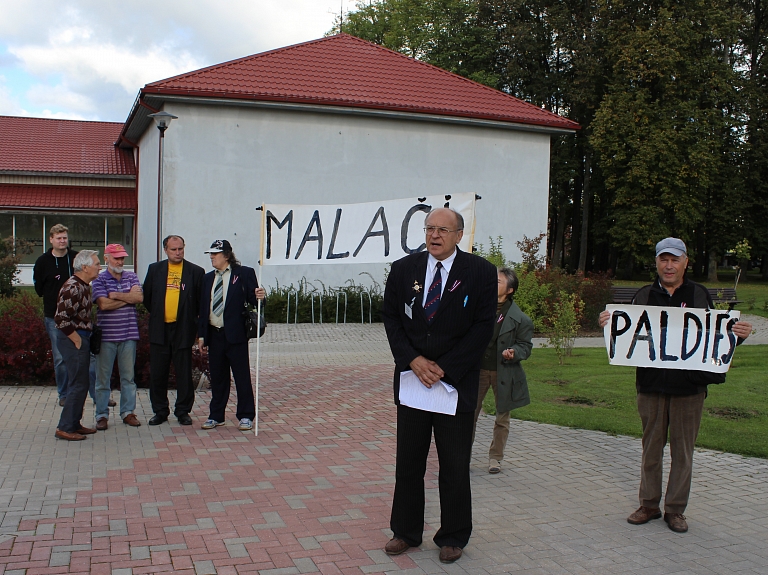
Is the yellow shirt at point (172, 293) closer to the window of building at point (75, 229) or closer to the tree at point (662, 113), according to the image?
the window of building at point (75, 229)

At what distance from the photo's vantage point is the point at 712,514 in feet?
18.6

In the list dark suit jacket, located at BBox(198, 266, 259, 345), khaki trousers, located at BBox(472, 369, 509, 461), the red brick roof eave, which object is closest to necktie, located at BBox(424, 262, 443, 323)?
khaki trousers, located at BBox(472, 369, 509, 461)

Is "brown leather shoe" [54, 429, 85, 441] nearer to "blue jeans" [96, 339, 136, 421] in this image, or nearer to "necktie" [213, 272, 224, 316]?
"blue jeans" [96, 339, 136, 421]

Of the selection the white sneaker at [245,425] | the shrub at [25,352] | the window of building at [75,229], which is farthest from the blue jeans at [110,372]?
the window of building at [75,229]

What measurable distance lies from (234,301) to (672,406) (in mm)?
4577

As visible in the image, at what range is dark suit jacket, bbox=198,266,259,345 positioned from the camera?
8008mm

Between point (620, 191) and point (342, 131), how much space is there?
22368 mm

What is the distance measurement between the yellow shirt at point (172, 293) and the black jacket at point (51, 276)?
1527 mm

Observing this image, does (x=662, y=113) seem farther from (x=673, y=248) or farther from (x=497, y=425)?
(x=673, y=248)

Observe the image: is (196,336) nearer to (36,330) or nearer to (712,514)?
(36,330)

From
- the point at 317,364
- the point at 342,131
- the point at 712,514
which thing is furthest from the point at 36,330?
the point at 342,131

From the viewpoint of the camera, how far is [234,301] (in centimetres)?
802

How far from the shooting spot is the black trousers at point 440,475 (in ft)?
15.5

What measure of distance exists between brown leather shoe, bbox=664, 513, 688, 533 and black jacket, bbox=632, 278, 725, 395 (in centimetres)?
88
